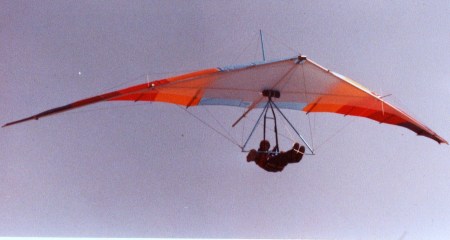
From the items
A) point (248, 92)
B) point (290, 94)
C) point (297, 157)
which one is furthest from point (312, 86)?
point (297, 157)

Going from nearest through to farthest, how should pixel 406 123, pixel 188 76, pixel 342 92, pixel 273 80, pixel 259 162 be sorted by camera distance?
pixel 188 76 → pixel 259 162 → pixel 273 80 → pixel 342 92 → pixel 406 123

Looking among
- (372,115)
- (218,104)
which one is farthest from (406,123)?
(218,104)

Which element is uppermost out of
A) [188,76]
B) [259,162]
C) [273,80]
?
[273,80]

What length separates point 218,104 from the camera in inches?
526

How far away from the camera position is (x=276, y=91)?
12.7 meters

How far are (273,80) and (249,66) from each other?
1.55 m

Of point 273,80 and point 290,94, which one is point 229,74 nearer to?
point 273,80

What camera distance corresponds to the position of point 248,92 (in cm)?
1277

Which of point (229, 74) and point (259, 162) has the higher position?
point (229, 74)

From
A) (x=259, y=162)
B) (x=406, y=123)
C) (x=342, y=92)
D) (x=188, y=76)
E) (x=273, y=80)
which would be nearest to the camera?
(x=188, y=76)

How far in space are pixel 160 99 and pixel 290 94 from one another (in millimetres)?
3718

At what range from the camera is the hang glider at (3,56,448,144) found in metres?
10.3

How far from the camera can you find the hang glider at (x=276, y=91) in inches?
404

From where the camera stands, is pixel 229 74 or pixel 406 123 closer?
pixel 229 74
